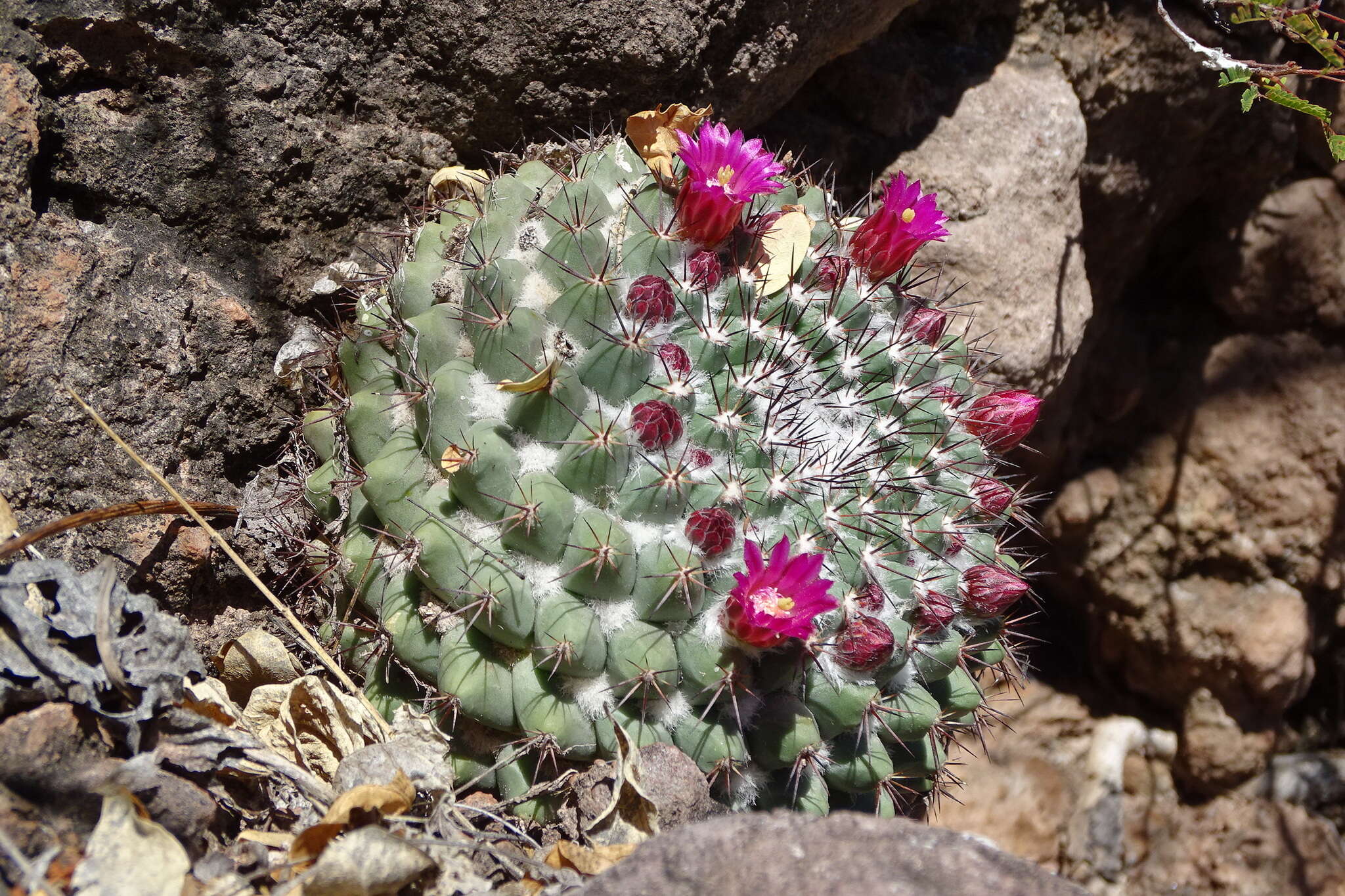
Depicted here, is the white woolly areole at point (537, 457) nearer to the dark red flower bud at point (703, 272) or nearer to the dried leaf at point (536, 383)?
the dried leaf at point (536, 383)

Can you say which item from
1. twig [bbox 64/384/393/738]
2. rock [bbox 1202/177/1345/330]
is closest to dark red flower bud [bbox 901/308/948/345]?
twig [bbox 64/384/393/738]

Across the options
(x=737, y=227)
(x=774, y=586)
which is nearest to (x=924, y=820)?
(x=774, y=586)

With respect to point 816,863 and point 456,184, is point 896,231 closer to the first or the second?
point 456,184

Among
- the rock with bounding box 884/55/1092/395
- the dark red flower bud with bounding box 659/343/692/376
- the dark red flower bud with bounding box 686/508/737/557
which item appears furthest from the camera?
the rock with bounding box 884/55/1092/395

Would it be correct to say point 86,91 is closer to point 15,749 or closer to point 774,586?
point 15,749

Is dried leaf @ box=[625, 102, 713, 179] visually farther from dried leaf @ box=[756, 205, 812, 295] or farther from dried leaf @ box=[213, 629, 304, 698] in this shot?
dried leaf @ box=[213, 629, 304, 698]
